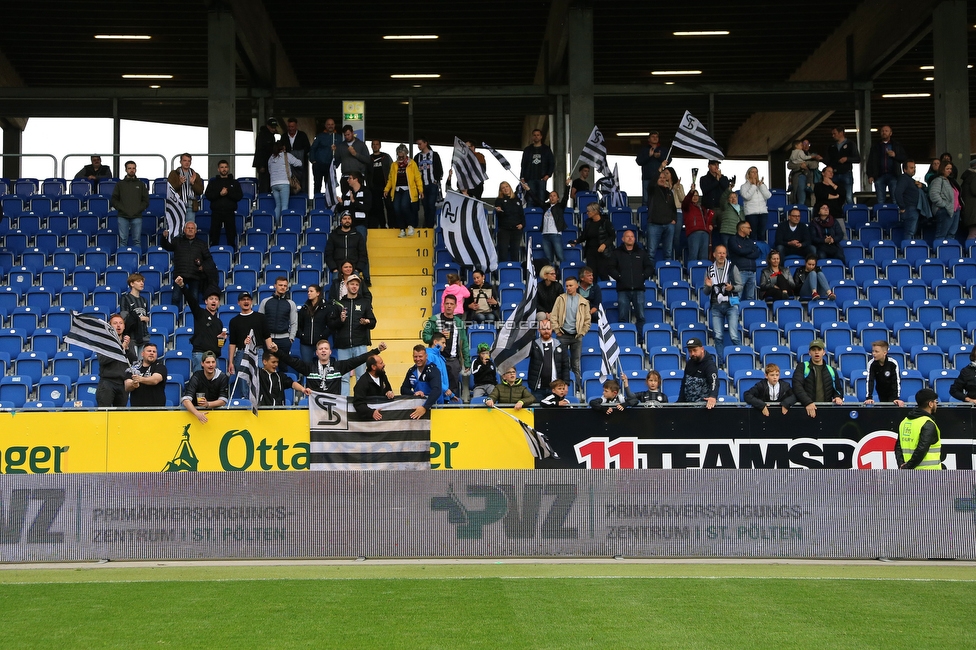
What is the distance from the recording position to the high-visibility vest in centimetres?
1473

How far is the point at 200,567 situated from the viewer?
13180 mm

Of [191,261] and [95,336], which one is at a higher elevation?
[191,261]

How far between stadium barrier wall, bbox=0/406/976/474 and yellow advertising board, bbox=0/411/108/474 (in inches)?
0.5

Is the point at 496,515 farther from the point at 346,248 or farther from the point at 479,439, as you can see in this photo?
the point at 346,248

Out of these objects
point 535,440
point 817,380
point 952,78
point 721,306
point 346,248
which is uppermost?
point 952,78

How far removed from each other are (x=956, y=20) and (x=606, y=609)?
2031 centimetres

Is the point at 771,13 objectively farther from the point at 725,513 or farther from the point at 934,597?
the point at 934,597

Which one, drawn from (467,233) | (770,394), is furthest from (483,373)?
(467,233)

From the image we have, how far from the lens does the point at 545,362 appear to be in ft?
55.4

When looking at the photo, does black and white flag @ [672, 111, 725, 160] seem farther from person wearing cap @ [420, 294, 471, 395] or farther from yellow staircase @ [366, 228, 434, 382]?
person wearing cap @ [420, 294, 471, 395]

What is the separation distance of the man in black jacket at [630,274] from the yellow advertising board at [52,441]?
8.83 metres

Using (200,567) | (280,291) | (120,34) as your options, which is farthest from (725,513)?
(120,34)

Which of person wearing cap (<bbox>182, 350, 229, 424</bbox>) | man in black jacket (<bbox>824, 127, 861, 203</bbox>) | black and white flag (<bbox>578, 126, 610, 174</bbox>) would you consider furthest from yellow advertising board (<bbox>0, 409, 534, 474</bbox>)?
man in black jacket (<bbox>824, 127, 861, 203</bbox>)

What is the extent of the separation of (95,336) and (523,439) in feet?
20.0
